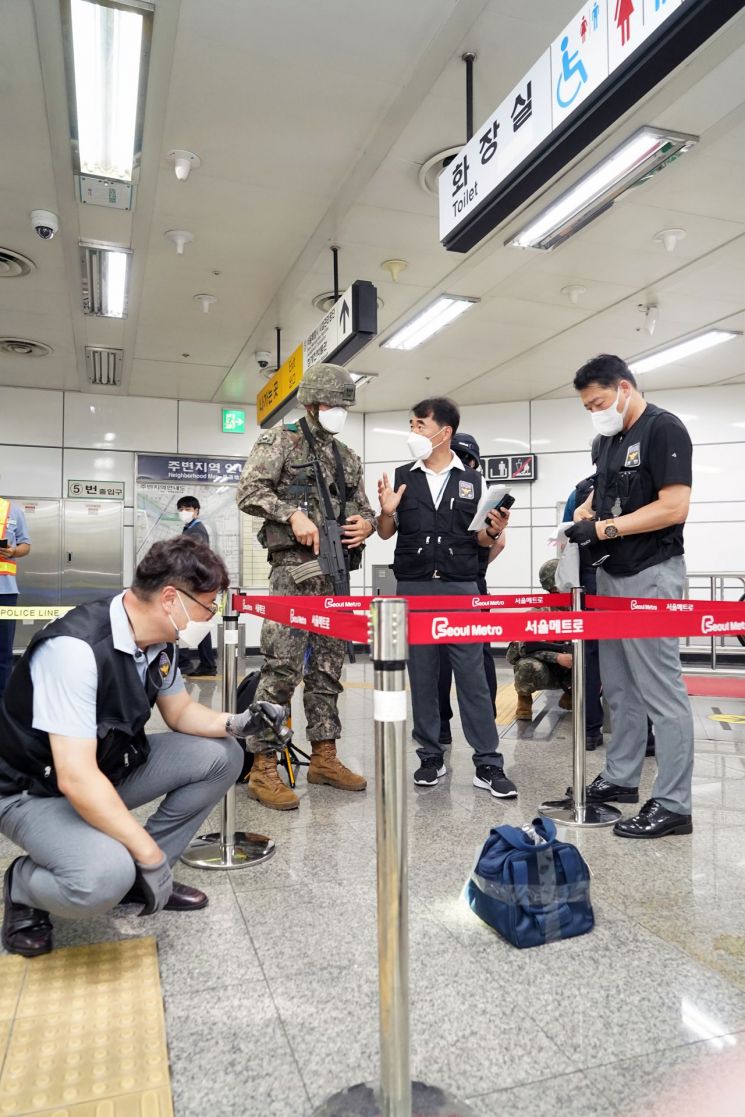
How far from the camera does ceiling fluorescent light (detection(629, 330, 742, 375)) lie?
7.69 meters

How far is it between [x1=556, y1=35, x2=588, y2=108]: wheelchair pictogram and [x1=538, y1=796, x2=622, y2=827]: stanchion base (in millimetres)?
2821

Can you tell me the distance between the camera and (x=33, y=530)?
9516mm

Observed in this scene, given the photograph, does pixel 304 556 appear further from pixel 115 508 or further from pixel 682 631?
pixel 115 508

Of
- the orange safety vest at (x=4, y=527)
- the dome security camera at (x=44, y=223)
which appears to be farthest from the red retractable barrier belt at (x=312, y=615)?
the dome security camera at (x=44, y=223)

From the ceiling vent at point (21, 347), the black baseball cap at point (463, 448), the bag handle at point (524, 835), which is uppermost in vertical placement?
the ceiling vent at point (21, 347)

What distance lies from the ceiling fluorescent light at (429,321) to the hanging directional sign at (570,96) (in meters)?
2.95

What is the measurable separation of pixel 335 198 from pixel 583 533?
10.8 ft

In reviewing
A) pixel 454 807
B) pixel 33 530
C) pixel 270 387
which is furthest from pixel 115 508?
pixel 454 807

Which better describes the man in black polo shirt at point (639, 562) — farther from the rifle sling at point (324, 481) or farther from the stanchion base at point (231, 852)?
the stanchion base at point (231, 852)

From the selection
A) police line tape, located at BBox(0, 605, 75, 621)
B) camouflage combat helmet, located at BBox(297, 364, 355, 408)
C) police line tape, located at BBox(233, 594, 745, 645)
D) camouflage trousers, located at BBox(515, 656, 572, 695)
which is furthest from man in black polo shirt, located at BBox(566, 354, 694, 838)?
police line tape, located at BBox(0, 605, 75, 621)

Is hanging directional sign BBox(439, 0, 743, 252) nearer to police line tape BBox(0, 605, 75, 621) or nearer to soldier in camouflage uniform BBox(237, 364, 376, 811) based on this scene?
soldier in camouflage uniform BBox(237, 364, 376, 811)

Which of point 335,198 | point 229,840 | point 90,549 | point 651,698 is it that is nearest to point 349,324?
point 335,198

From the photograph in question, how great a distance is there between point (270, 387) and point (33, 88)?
4125mm

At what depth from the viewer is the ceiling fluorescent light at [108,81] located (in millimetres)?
3391
